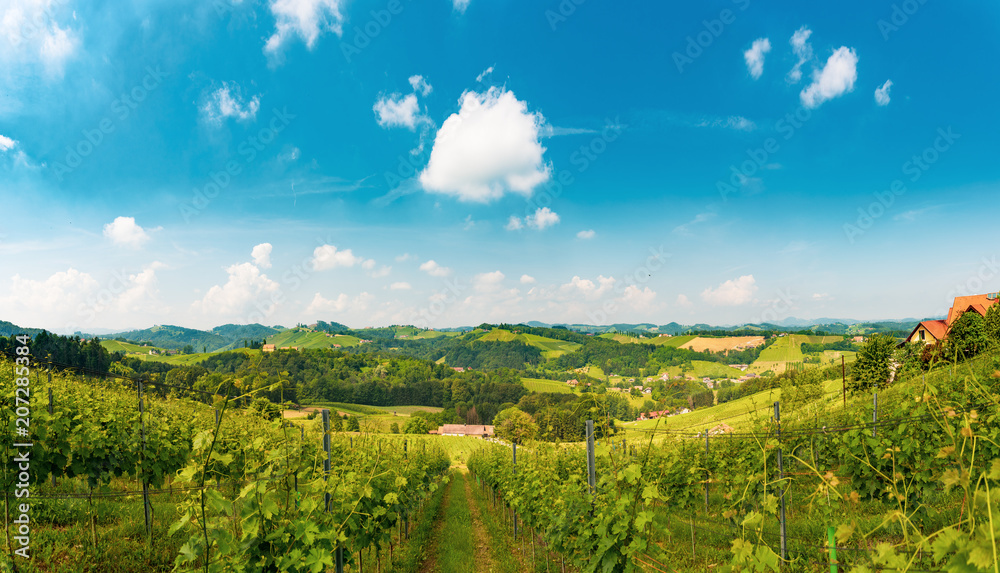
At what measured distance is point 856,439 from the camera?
6594 millimetres

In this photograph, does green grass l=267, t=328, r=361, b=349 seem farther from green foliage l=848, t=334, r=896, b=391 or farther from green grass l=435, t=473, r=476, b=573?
green foliage l=848, t=334, r=896, b=391

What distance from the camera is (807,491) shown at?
10.4 metres

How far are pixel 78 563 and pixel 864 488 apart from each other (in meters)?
12.0

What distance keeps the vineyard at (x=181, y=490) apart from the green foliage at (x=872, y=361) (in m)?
29.8

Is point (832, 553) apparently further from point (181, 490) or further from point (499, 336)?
point (499, 336)

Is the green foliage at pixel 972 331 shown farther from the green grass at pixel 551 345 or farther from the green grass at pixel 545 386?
the green grass at pixel 551 345

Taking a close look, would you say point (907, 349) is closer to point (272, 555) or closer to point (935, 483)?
point (935, 483)

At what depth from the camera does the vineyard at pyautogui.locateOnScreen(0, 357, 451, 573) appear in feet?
9.30

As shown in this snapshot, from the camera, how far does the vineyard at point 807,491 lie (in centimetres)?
170

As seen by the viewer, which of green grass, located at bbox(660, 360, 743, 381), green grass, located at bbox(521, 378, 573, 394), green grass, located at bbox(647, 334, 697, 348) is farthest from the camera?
green grass, located at bbox(647, 334, 697, 348)

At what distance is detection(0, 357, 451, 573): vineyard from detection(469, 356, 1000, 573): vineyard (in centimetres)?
249

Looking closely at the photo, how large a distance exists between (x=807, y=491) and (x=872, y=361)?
23057 mm

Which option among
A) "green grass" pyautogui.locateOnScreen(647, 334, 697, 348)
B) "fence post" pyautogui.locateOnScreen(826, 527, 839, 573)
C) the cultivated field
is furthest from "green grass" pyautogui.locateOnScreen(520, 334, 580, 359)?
"fence post" pyautogui.locateOnScreen(826, 527, 839, 573)

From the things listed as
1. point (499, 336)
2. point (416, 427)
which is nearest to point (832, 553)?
point (416, 427)
